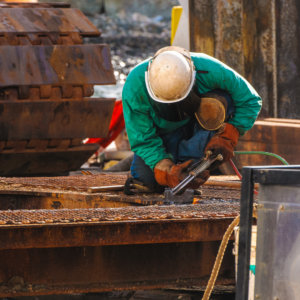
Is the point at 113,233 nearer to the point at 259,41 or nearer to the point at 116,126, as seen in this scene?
the point at 259,41

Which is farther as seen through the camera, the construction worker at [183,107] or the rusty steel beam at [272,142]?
the rusty steel beam at [272,142]

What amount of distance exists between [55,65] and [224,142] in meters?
1.70

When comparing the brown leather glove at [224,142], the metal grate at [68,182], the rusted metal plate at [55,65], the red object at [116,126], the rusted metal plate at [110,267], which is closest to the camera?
the rusted metal plate at [110,267]

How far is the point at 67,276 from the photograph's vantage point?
229cm

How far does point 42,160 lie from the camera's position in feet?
16.1

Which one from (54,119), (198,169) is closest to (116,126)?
(54,119)

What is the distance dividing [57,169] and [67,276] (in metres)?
2.88

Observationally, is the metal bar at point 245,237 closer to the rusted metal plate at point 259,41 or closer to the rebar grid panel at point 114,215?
the rebar grid panel at point 114,215

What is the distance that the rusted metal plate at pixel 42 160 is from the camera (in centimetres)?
474

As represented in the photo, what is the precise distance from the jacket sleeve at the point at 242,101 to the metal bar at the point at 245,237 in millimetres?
1979

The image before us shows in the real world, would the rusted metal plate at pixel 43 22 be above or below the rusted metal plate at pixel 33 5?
below

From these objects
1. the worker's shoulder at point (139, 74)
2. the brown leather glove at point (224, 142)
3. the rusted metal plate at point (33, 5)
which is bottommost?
the brown leather glove at point (224, 142)

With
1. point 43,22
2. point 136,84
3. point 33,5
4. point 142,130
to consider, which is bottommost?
point 142,130

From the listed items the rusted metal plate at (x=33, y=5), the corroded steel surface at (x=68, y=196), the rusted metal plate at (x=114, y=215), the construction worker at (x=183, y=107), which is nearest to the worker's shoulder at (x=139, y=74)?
the construction worker at (x=183, y=107)
